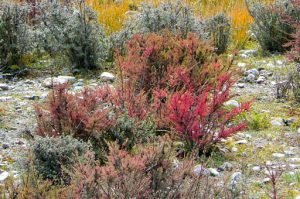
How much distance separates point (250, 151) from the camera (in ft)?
18.6

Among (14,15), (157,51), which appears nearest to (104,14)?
(14,15)

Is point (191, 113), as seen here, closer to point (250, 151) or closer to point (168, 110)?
point (168, 110)

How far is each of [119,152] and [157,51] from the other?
368cm

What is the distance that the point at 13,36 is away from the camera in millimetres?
8797

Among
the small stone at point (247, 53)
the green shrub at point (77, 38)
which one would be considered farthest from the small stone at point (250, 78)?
the green shrub at point (77, 38)

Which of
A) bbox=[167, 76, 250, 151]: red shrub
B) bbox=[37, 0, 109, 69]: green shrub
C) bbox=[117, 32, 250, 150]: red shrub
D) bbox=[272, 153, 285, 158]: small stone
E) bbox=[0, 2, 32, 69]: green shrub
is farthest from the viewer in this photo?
bbox=[0, 2, 32, 69]: green shrub

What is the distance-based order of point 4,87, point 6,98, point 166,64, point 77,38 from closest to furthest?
1. point 166,64
2. point 6,98
3. point 4,87
4. point 77,38

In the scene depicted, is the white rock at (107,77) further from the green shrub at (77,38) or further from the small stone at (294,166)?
the small stone at (294,166)

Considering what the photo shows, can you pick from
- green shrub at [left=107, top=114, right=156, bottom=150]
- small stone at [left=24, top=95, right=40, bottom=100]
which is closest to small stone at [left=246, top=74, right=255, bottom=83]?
small stone at [left=24, top=95, right=40, bottom=100]

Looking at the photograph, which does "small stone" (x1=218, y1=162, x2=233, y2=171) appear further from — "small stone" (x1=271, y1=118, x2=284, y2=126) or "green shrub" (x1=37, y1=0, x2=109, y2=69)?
"green shrub" (x1=37, y1=0, x2=109, y2=69)

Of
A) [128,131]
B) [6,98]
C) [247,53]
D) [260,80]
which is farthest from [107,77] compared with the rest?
[128,131]

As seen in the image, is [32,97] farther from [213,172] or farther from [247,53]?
[247,53]

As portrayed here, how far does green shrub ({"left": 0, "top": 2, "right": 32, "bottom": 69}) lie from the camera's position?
344 inches

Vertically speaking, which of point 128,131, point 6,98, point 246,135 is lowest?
point 246,135
